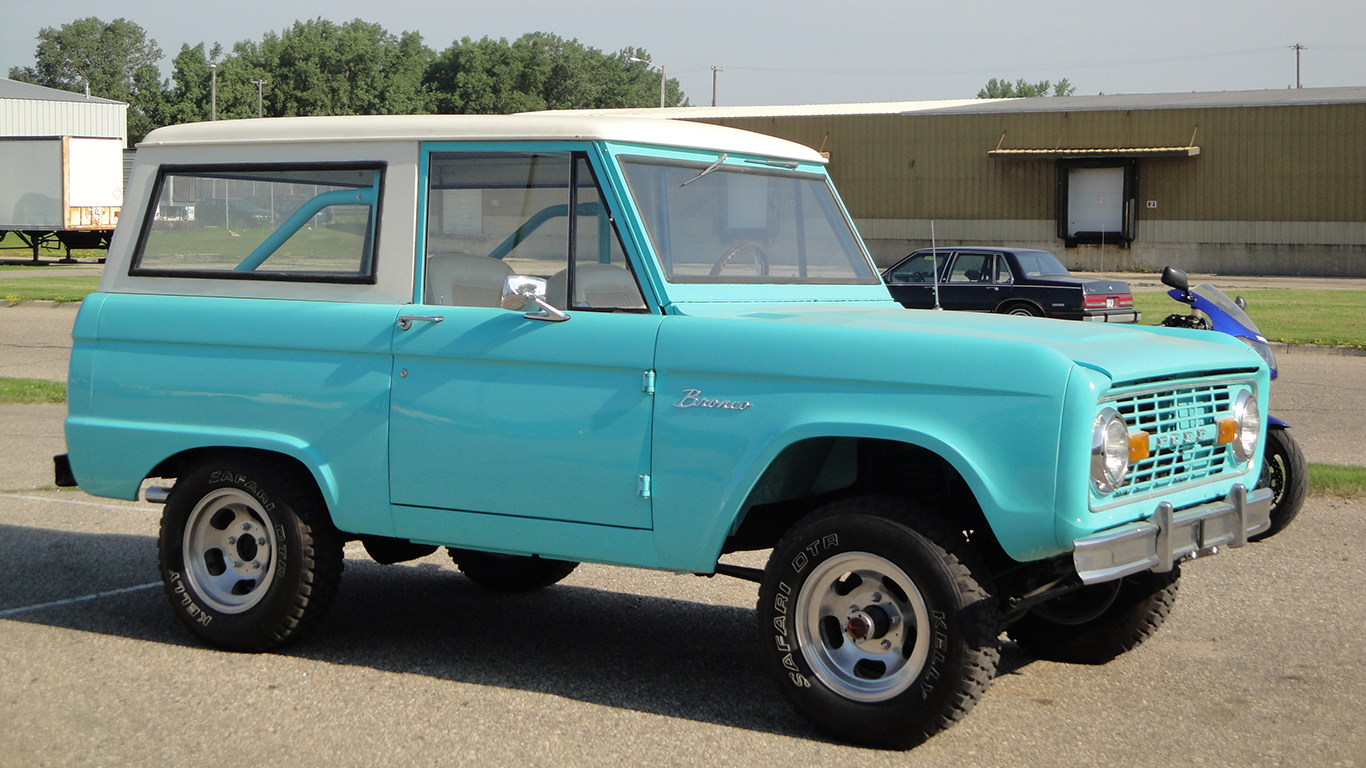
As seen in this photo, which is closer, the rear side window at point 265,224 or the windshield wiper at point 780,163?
the rear side window at point 265,224

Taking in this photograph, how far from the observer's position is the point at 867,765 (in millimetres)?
4121

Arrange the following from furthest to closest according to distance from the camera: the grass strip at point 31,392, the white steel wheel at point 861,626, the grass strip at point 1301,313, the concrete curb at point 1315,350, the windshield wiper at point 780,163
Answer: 1. the grass strip at point 1301,313
2. the concrete curb at point 1315,350
3. the grass strip at point 31,392
4. the windshield wiper at point 780,163
5. the white steel wheel at point 861,626

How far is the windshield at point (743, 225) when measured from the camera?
4.89m

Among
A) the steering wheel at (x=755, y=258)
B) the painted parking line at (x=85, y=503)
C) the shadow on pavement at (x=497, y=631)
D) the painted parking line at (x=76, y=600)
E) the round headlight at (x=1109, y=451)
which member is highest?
the steering wheel at (x=755, y=258)

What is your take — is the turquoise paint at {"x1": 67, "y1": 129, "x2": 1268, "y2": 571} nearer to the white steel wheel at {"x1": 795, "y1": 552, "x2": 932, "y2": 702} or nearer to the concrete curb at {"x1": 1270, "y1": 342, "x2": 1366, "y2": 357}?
the white steel wheel at {"x1": 795, "y1": 552, "x2": 932, "y2": 702}

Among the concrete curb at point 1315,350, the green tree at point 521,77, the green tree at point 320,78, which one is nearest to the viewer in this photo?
the concrete curb at point 1315,350

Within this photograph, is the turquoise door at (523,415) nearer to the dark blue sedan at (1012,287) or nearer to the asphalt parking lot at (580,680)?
the asphalt parking lot at (580,680)

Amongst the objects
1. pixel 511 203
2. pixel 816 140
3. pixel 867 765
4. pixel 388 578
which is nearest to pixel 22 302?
pixel 388 578

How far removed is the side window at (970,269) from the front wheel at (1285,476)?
1390cm

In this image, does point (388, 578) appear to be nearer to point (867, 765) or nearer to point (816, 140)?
point (867, 765)

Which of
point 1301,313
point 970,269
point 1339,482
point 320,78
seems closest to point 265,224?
point 1339,482

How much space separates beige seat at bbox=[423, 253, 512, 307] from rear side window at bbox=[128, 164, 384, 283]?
0.26 m

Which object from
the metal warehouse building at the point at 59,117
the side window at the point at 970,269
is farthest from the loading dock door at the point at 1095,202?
the metal warehouse building at the point at 59,117

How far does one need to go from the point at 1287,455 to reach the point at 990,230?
3932 centimetres
